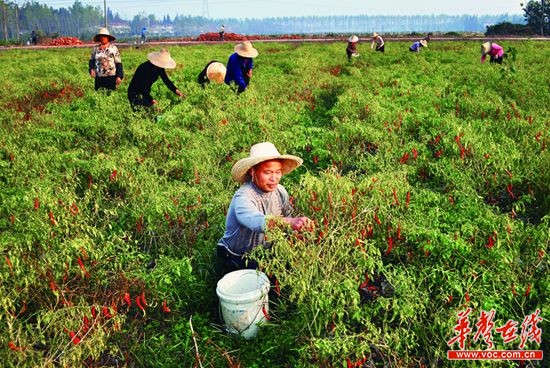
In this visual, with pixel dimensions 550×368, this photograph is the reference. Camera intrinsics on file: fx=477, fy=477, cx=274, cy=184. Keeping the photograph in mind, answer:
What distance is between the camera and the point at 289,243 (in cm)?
284

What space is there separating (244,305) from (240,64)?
21.5 feet

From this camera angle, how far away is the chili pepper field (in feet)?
9.15

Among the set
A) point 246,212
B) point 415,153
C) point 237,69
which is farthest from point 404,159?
point 237,69

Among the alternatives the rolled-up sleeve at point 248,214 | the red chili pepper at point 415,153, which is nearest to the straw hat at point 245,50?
the red chili pepper at point 415,153

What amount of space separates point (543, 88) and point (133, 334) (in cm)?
839

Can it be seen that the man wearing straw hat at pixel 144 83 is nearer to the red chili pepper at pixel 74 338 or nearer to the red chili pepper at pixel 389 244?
the red chili pepper at pixel 389 244

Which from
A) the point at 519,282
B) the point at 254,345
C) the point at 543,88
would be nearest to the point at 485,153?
the point at 519,282

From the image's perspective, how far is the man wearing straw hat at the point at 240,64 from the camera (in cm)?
848

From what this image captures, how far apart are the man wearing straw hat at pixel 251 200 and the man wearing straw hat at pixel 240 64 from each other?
5139mm

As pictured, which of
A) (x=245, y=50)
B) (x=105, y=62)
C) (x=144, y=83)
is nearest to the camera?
(x=144, y=83)

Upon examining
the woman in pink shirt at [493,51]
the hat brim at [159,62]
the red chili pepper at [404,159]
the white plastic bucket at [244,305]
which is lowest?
the white plastic bucket at [244,305]

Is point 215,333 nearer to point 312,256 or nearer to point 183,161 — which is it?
point 312,256

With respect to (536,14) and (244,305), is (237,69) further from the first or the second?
(536,14)

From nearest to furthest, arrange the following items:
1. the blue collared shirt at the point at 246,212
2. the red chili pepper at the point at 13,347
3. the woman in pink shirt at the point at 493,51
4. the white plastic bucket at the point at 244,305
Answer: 1. the red chili pepper at the point at 13,347
2. the white plastic bucket at the point at 244,305
3. the blue collared shirt at the point at 246,212
4. the woman in pink shirt at the point at 493,51
